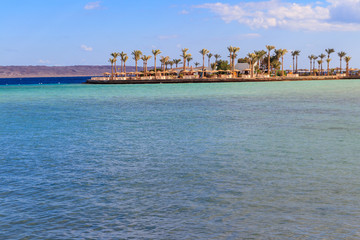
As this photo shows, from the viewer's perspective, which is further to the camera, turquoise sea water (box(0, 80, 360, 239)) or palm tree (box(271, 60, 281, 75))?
palm tree (box(271, 60, 281, 75))

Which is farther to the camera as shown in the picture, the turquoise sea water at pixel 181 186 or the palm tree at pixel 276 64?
the palm tree at pixel 276 64

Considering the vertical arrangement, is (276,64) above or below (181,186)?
above

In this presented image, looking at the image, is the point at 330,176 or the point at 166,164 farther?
the point at 166,164

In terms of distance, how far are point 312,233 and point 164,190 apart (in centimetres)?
409

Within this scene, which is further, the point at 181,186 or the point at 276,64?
the point at 276,64

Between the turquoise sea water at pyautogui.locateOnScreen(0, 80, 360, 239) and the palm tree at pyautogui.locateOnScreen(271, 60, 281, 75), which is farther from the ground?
the palm tree at pyautogui.locateOnScreen(271, 60, 281, 75)

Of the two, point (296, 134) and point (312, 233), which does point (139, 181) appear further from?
point (296, 134)

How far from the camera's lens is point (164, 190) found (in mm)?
10539

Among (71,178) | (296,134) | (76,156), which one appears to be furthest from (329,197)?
(296,134)

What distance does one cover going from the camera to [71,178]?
11.9m

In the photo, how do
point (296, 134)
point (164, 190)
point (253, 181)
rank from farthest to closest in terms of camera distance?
1. point (296, 134)
2. point (253, 181)
3. point (164, 190)

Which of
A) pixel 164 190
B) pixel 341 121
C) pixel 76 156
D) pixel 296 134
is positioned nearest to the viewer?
pixel 164 190

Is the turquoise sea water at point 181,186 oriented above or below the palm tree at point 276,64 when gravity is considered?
below

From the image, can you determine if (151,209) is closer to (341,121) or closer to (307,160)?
(307,160)
